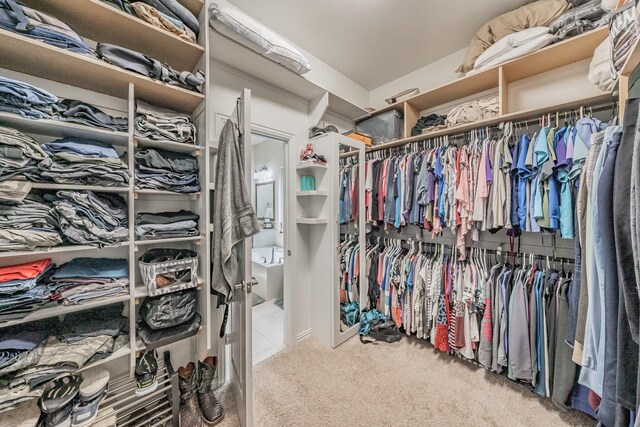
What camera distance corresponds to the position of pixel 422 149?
2.36 metres

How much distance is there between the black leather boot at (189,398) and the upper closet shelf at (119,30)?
6.65 feet

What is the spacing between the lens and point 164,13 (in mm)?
1257

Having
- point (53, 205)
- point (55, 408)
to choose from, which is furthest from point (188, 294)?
point (53, 205)

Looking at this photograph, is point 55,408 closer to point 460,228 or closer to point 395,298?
point 395,298

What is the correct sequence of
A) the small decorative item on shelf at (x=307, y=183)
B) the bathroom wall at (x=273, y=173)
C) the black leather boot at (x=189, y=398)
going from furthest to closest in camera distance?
1. the bathroom wall at (x=273, y=173)
2. the small decorative item on shelf at (x=307, y=183)
3. the black leather boot at (x=189, y=398)

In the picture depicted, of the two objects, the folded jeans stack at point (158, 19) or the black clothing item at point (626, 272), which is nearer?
the black clothing item at point (626, 272)

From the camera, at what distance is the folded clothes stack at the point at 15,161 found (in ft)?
2.89

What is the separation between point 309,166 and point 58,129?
1607 millimetres

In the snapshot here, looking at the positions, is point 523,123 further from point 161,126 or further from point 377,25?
point 161,126

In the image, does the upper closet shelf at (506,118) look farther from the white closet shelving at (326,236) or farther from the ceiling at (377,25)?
the ceiling at (377,25)

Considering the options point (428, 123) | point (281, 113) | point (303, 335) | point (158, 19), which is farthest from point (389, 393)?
point (158, 19)

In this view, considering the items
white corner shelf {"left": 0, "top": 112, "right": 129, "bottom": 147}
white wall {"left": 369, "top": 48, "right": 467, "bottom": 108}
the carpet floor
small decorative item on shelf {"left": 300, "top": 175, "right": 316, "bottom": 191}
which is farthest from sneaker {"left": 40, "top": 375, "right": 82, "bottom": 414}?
white wall {"left": 369, "top": 48, "right": 467, "bottom": 108}

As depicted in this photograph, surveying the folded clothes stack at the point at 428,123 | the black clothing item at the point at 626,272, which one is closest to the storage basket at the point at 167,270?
the black clothing item at the point at 626,272

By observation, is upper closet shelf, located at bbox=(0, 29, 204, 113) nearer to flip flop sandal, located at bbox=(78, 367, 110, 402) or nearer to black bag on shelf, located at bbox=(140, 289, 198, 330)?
black bag on shelf, located at bbox=(140, 289, 198, 330)
